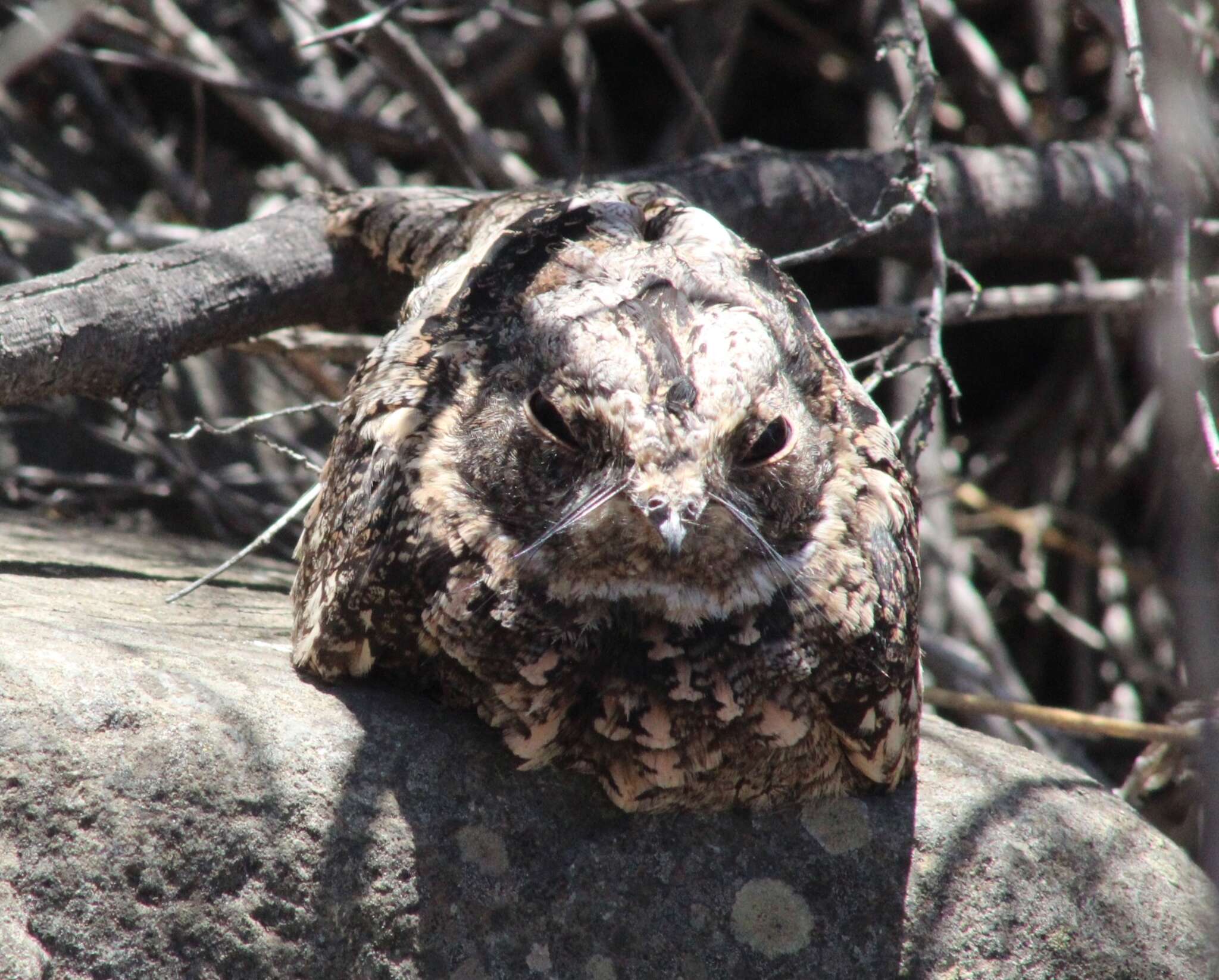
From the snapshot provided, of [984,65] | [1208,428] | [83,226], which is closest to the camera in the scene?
[1208,428]

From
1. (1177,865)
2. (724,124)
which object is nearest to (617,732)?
(1177,865)

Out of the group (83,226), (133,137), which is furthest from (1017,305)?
(133,137)

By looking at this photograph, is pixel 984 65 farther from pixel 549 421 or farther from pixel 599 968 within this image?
pixel 599 968

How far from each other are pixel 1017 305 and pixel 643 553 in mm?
1611

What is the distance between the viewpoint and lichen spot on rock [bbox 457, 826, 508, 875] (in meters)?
1.77

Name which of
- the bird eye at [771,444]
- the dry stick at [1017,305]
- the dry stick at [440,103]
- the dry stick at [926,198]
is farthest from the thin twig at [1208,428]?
the dry stick at [440,103]

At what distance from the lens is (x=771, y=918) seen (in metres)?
1.83

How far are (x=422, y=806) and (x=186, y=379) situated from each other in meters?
2.37

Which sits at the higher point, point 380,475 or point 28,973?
point 380,475

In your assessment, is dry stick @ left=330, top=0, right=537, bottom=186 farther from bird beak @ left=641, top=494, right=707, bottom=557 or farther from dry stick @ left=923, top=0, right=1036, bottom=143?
bird beak @ left=641, top=494, right=707, bottom=557

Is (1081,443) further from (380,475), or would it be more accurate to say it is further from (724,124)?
(380,475)

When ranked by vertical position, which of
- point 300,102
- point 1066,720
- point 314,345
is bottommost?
point 1066,720

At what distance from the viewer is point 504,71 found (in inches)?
167

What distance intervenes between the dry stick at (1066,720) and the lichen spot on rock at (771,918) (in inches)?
36.9
